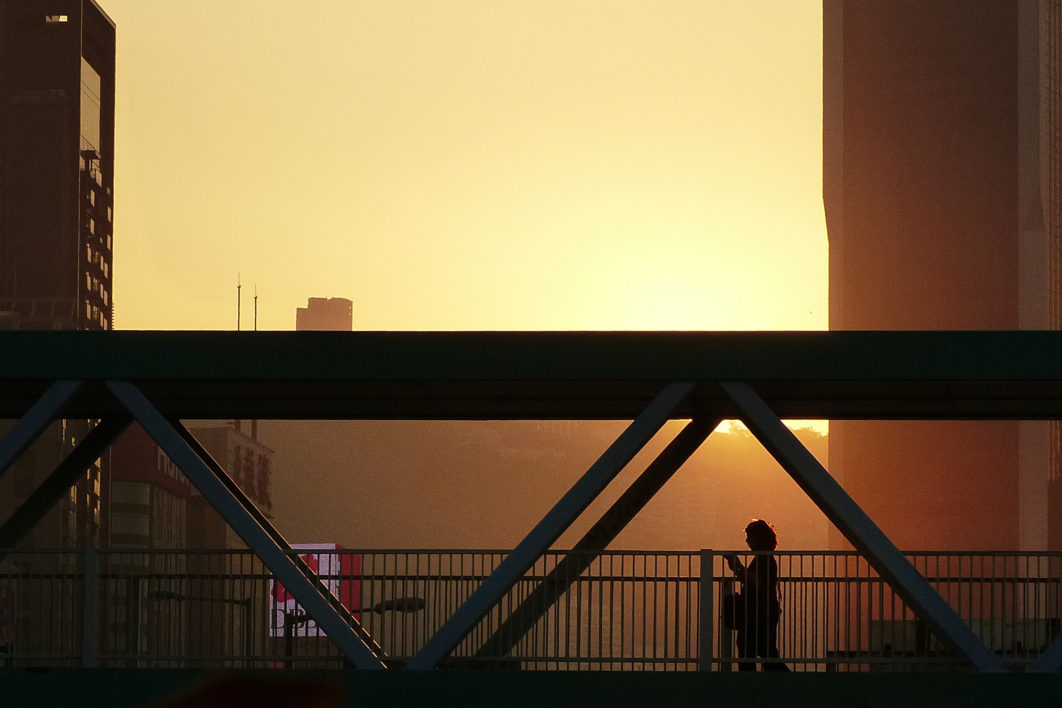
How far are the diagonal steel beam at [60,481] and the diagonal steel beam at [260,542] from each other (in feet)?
8.35

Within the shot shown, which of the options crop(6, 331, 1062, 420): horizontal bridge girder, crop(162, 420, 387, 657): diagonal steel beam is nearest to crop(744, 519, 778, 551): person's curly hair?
crop(6, 331, 1062, 420): horizontal bridge girder

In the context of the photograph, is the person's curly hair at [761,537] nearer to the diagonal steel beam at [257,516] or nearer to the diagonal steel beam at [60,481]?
the diagonal steel beam at [257,516]

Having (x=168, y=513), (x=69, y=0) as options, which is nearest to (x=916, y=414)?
(x=69, y=0)

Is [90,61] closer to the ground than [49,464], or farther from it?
farther from it

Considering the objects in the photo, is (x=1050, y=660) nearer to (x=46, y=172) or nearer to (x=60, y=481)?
(x=60, y=481)

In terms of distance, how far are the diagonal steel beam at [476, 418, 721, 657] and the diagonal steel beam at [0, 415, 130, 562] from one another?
4.88 meters

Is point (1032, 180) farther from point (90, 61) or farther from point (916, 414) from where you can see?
point (916, 414)

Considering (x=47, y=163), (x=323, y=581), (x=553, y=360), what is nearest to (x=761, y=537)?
(x=553, y=360)

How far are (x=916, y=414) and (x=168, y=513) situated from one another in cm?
13915

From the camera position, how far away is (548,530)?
15766mm

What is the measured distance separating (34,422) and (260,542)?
259 cm

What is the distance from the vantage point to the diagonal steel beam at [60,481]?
1847 cm

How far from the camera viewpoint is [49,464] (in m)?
123

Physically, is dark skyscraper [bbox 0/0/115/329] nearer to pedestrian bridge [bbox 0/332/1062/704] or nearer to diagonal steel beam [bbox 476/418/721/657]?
diagonal steel beam [bbox 476/418/721/657]
